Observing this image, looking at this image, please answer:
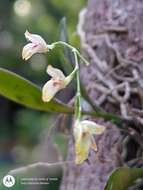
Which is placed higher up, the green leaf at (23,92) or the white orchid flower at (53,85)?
the green leaf at (23,92)

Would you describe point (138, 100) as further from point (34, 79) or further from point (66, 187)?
point (34, 79)

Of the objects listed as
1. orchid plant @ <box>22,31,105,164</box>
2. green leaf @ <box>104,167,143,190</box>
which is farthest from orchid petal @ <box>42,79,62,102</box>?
green leaf @ <box>104,167,143,190</box>

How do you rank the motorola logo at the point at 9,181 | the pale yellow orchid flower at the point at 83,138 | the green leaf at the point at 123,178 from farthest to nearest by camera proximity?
the motorola logo at the point at 9,181 < the green leaf at the point at 123,178 < the pale yellow orchid flower at the point at 83,138

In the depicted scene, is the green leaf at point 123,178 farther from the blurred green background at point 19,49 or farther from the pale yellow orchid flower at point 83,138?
the blurred green background at point 19,49

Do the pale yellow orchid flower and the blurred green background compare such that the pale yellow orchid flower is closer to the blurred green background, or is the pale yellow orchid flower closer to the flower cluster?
the flower cluster

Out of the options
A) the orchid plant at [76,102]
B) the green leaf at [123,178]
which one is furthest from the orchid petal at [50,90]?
the green leaf at [123,178]

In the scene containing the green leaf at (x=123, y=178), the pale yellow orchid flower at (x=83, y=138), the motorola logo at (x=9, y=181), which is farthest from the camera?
the motorola logo at (x=9, y=181)

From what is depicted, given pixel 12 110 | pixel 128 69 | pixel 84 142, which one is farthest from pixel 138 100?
pixel 12 110
